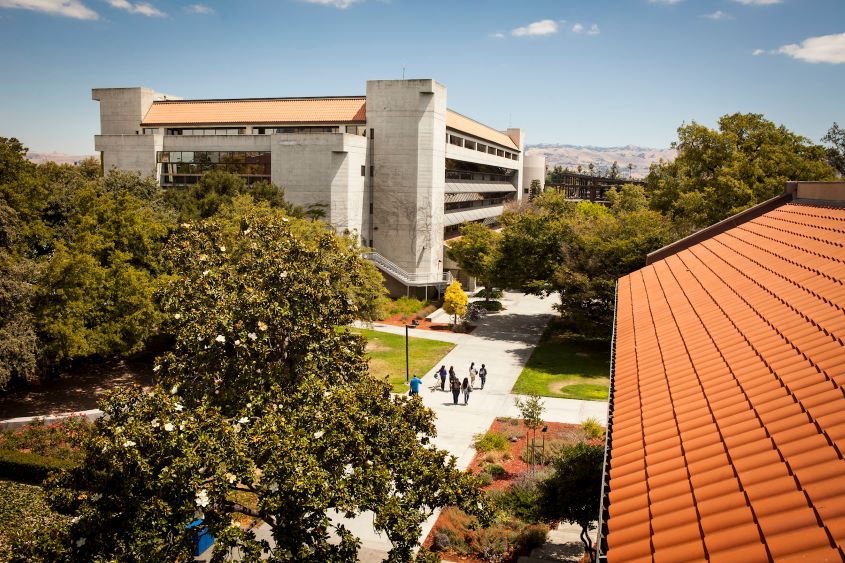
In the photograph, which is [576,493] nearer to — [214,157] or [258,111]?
[214,157]

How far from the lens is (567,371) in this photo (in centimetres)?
3447

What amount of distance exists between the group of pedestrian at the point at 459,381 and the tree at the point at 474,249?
1681cm

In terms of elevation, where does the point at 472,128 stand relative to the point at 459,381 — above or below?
above

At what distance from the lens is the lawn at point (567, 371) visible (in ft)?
101

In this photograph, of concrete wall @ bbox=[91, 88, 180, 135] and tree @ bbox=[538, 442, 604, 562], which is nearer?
tree @ bbox=[538, 442, 604, 562]

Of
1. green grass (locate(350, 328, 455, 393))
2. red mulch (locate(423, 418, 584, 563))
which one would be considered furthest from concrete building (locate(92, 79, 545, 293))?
red mulch (locate(423, 418, 584, 563))

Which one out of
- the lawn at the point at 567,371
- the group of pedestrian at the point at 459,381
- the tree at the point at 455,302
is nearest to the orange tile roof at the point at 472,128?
the tree at the point at 455,302

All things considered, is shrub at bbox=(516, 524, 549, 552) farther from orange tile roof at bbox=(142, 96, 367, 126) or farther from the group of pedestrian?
orange tile roof at bbox=(142, 96, 367, 126)

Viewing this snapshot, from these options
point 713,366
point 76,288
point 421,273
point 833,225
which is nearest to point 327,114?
point 421,273

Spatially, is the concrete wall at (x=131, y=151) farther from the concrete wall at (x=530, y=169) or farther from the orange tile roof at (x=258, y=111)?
the concrete wall at (x=530, y=169)

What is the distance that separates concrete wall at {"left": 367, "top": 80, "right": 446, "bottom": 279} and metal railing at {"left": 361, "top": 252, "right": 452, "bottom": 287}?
56cm

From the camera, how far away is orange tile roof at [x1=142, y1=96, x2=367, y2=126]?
54094 mm

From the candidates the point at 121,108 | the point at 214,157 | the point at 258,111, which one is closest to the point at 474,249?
the point at 214,157

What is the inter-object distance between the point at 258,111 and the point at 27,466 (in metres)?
42.5
